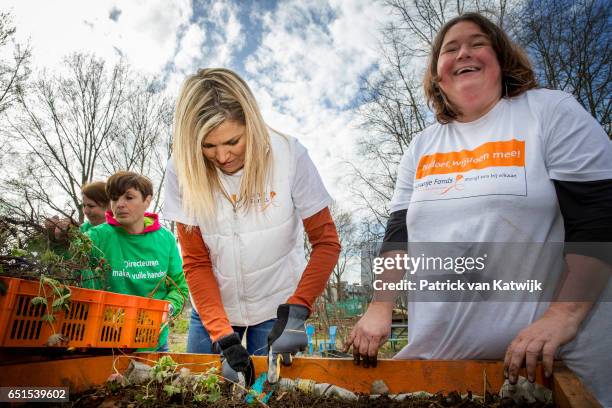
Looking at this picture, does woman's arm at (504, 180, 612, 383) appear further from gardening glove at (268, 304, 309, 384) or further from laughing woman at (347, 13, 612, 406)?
gardening glove at (268, 304, 309, 384)

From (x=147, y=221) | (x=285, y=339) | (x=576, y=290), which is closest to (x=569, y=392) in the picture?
(x=576, y=290)

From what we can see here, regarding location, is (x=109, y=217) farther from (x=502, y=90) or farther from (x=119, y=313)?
(x=502, y=90)

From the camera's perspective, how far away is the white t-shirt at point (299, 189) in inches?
71.9

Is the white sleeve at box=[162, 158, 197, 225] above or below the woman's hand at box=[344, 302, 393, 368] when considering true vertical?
above

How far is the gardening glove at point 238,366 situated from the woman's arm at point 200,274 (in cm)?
22

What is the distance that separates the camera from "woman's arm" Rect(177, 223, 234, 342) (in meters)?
1.70

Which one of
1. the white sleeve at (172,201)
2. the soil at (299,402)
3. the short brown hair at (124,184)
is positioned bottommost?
the soil at (299,402)

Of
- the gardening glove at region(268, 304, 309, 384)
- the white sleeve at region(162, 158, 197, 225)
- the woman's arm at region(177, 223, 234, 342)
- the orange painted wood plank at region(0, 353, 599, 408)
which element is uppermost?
the white sleeve at region(162, 158, 197, 225)

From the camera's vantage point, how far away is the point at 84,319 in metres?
1.51

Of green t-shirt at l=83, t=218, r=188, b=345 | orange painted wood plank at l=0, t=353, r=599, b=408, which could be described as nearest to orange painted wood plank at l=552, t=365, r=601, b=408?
orange painted wood plank at l=0, t=353, r=599, b=408

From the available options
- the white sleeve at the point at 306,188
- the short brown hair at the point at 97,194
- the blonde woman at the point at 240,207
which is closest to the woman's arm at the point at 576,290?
the blonde woman at the point at 240,207

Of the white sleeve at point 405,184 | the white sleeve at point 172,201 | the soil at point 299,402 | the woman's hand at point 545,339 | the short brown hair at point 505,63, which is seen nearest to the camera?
the woman's hand at point 545,339

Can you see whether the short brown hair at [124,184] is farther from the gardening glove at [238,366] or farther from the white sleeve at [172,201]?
the gardening glove at [238,366]

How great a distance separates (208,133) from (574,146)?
1.28 metres
